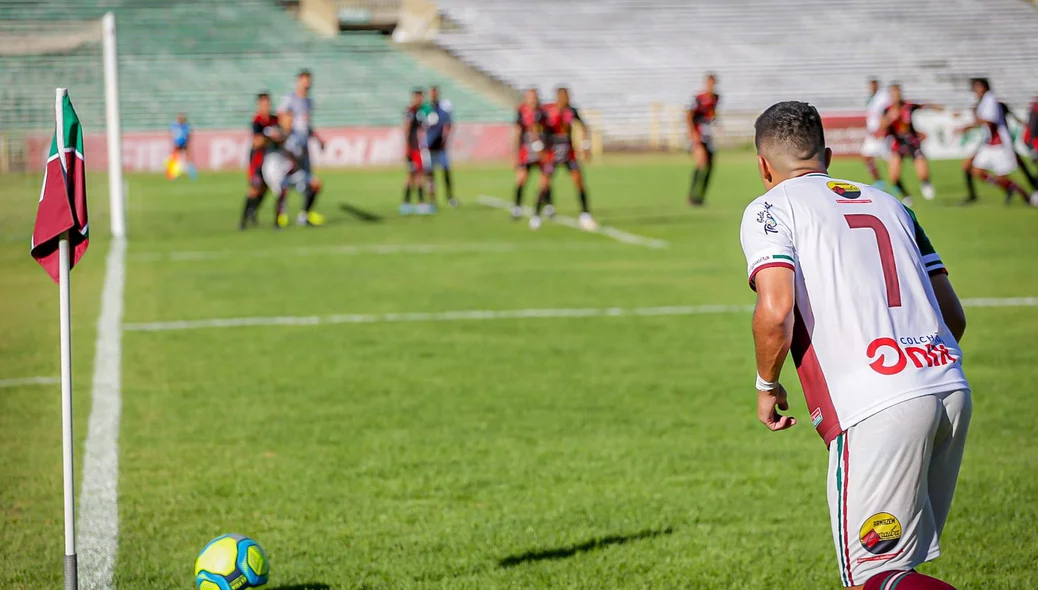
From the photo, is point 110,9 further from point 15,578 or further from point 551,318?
point 15,578

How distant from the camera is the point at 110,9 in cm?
4706

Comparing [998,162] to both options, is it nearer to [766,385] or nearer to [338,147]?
[766,385]

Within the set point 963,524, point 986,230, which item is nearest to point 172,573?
point 963,524

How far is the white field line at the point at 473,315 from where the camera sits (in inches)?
447

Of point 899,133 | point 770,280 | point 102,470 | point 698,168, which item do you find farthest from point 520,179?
point 770,280

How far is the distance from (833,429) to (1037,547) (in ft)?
7.90

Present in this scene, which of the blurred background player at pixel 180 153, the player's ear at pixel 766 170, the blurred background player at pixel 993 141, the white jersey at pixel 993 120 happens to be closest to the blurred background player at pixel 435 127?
the blurred background player at pixel 993 141

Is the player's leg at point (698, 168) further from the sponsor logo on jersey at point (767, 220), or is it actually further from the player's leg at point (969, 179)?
the sponsor logo on jersey at point (767, 220)

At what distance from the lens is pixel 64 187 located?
404cm

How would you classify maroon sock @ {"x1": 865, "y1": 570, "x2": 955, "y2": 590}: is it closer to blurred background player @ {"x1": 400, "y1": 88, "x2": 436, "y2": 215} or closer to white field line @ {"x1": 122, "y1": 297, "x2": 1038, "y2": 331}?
white field line @ {"x1": 122, "y1": 297, "x2": 1038, "y2": 331}

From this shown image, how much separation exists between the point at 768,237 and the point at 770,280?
0.14 m

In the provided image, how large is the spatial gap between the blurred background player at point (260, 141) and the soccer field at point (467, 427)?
3.89 meters

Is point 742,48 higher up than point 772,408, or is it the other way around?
point 742,48

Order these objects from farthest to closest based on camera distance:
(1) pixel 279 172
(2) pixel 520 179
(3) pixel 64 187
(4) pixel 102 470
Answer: (2) pixel 520 179 → (1) pixel 279 172 → (4) pixel 102 470 → (3) pixel 64 187
